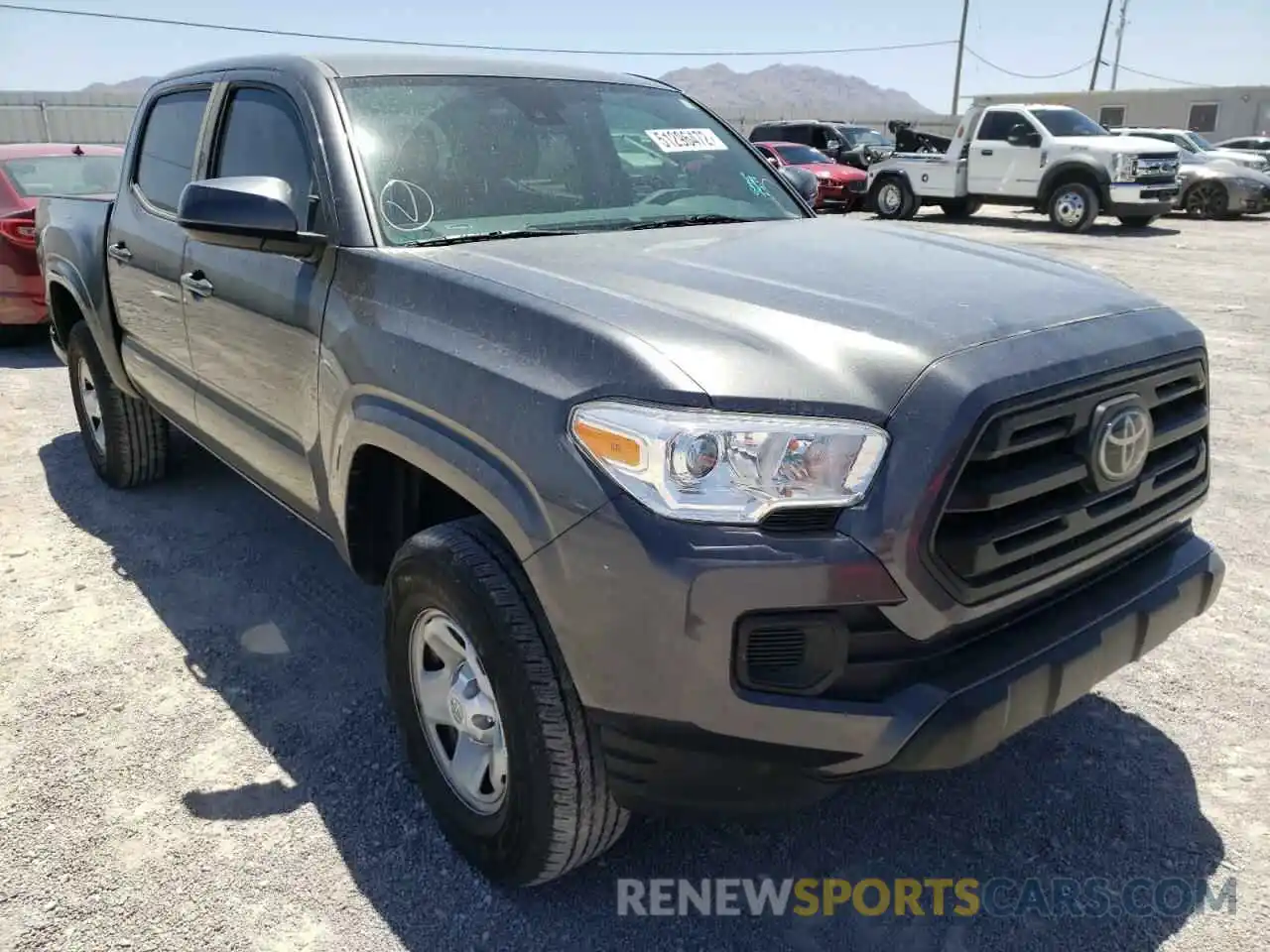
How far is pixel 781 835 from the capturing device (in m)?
2.57

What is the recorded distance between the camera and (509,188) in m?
2.94

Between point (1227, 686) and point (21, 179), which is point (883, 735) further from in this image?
point (21, 179)

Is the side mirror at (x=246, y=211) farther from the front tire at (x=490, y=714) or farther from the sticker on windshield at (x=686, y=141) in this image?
the sticker on windshield at (x=686, y=141)

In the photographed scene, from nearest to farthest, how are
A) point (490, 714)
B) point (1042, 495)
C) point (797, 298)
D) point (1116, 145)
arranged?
point (1042, 495)
point (797, 298)
point (490, 714)
point (1116, 145)

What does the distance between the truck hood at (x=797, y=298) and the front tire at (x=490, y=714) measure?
1.93 feet

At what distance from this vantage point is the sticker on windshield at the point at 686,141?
3.45 m

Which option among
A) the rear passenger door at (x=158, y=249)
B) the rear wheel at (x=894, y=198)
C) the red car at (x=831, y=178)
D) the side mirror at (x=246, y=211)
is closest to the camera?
the side mirror at (x=246, y=211)

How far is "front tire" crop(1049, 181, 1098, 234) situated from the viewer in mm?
16766

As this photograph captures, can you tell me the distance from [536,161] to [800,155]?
19617 mm

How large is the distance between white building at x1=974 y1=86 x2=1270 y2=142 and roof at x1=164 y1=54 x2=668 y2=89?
45.7m

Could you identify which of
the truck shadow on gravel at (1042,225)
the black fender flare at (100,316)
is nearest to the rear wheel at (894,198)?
the truck shadow on gravel at (1042,225)

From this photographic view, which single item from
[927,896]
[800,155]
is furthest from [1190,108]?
[927,896]

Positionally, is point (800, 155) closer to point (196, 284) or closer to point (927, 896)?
point (196, 284)

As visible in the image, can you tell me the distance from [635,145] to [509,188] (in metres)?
0.63
